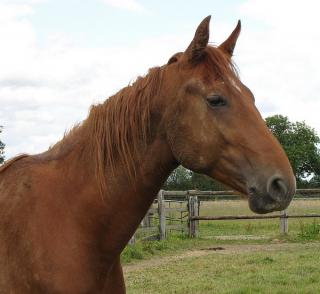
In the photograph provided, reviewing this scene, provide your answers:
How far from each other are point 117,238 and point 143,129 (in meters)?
0.60

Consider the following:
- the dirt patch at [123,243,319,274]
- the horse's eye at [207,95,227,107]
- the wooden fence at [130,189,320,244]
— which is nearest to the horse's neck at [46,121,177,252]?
the horse's eye at [207,95,227,107]

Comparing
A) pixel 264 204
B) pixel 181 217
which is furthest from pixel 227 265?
pixel 264 204

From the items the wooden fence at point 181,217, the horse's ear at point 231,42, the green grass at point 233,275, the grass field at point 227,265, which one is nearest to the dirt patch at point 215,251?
the grass field at point 227,265

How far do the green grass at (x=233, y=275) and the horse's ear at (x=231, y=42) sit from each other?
464cm

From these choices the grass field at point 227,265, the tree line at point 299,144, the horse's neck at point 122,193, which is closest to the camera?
the horse's neck at point 122,193

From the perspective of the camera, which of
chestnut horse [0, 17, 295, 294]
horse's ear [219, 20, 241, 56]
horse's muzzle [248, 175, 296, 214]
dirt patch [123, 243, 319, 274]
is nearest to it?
horse's muzzle [248, 175, 296, 214]

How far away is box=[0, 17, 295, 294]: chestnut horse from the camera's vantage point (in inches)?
98.7

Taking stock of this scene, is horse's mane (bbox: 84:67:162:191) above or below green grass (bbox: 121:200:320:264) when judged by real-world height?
above

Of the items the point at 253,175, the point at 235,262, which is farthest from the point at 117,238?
the point at 235,262

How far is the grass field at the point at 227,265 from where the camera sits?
7.27m

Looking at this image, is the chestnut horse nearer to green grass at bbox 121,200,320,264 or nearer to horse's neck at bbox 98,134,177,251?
horse's neck at bbox 98,134,177,251

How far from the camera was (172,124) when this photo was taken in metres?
2.63

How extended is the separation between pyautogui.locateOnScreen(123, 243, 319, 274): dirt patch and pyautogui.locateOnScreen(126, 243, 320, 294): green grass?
0.89 ft

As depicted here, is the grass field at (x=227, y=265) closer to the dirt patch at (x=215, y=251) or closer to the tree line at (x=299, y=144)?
the dirt patch at (x=215, y=251)
